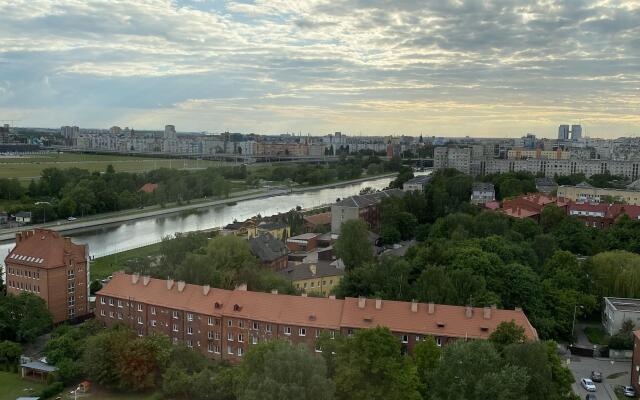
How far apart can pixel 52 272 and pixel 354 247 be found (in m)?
12.5

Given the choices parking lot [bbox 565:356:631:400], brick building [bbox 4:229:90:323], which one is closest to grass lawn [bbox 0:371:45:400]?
brick building [bbox 4:229:90:323]

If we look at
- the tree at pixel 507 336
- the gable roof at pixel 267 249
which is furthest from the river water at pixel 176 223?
the tree at pixel 507 336

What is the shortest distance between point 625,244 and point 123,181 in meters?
44.5

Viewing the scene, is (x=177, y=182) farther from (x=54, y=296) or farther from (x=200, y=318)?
(x=200, y=318)

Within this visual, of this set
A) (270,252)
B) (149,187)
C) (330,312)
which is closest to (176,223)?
(149,187)

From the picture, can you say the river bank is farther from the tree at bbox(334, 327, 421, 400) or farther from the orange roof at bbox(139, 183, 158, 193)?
the tree at bbox(334, 327, 421, 400)

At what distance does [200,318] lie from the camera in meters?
18.0

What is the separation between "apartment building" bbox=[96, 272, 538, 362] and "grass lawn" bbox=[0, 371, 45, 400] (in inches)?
137

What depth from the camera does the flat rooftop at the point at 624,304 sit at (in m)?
20.6

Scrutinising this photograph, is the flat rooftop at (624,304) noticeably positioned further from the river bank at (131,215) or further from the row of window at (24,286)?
the river bank at (131,215)

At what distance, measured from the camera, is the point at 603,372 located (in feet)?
58.1

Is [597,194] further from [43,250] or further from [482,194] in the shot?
[43,250]

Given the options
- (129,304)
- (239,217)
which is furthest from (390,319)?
(239,217)

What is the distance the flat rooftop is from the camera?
20.6 m
